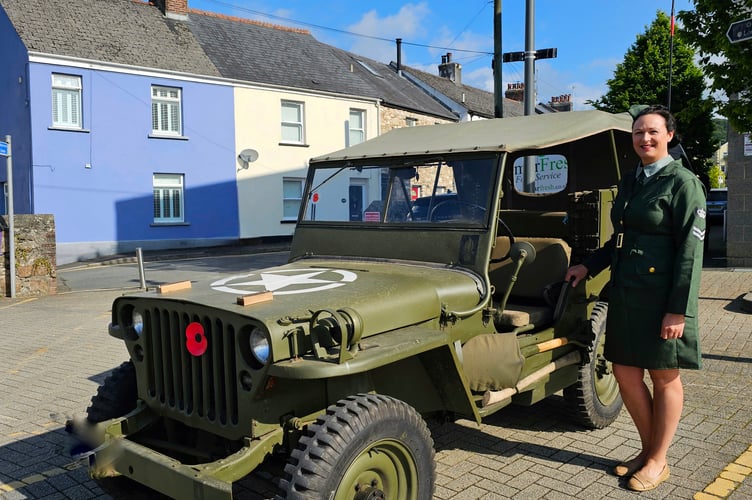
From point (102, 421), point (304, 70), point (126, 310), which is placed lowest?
point (102, 421)

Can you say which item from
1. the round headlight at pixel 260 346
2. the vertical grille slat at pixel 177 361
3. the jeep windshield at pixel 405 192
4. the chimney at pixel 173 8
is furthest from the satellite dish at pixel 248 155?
the round headlight at pixel 260 346

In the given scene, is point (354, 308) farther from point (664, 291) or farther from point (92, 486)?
point (92, 486)

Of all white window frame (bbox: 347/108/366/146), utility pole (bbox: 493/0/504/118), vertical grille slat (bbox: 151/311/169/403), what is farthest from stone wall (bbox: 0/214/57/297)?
white window frame (bbox: 347/108/366/146)

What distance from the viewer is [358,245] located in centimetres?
450

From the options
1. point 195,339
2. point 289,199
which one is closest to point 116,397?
point 195,339

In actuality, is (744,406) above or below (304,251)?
below

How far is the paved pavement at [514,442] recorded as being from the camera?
149 inches

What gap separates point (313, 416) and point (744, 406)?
3.66m

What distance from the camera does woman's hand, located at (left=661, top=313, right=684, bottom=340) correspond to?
11.3ft

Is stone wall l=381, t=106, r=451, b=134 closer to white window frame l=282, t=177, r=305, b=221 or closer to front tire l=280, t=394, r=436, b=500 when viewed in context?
white window frame l=282, t=177, r=305, b=221

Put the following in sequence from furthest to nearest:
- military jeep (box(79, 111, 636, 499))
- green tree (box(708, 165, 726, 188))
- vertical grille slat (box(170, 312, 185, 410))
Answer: green tree (box(708, 165, 726, 188)) < vertical grille slat (box(170, 312, 185, 410)) < military jeep (box(79, 111, 636, 499))

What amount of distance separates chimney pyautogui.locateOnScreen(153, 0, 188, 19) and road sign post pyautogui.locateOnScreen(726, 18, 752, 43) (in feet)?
66.4

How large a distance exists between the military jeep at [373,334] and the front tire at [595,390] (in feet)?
0.04

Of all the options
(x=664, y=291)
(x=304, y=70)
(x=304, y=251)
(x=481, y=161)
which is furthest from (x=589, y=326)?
(x=304, y=70)
